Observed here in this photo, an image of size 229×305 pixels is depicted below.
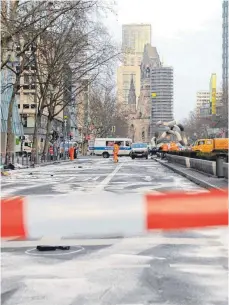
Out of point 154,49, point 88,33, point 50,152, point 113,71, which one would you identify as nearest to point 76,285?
point 88,33

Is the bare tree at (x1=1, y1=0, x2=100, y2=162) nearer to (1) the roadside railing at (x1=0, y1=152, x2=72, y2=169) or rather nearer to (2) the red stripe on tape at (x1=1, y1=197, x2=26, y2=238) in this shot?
(1) the roadside railing at (x1=0, y1=152, x2=72, y2=169)

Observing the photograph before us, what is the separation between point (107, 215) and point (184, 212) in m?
0.39

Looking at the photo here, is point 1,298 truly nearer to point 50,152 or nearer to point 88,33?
point 88,33

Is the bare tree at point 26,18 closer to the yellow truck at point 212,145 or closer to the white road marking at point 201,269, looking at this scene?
the yellow truck at point 212,145

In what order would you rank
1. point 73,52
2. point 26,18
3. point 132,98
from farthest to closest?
1. point 132,98
2. point 73,52
3. point 26,18

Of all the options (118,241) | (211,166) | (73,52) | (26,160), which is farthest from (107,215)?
(26,160)

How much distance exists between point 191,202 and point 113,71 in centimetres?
4493

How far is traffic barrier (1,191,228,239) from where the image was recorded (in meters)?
2.59

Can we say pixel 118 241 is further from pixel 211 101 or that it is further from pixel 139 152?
pixel 211 101

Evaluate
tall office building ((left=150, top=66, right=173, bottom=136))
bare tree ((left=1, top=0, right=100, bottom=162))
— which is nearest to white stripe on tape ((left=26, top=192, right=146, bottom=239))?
bare tree ((left=1, top=0, right=100, bottom=162))

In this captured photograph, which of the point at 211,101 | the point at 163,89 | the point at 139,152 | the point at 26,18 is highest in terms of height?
the point at 163,89

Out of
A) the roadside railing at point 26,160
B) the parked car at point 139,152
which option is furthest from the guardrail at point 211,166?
the parked car at point 139,152

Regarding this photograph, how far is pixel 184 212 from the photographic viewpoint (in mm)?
2588

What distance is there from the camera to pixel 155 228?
268 cm
